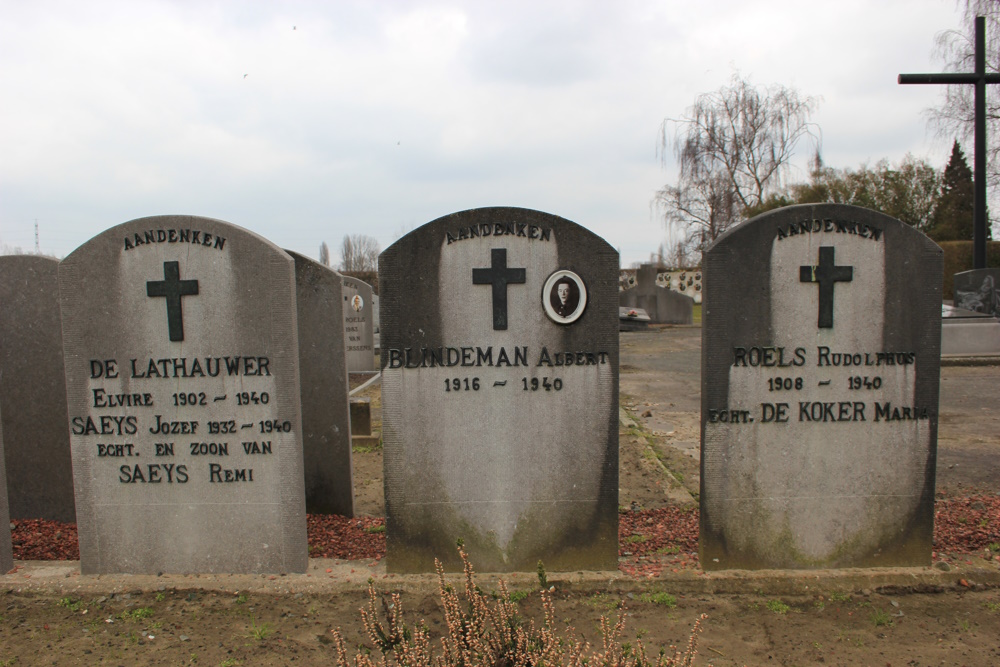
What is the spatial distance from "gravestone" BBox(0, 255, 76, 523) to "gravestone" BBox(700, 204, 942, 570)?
447cm

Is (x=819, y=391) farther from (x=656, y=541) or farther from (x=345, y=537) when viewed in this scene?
(x=345, y=537)

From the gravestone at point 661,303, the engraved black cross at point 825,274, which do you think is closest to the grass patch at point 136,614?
the engraved black cross at point 825,274

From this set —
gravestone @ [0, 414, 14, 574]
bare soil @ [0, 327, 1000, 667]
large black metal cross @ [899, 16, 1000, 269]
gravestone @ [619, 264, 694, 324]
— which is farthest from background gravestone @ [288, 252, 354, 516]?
gravestone @ [619, 264, 694, 324]

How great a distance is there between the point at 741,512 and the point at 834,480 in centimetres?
58

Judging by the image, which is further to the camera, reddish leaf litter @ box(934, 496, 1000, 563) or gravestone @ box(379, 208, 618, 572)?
reddish leaf litter @ box(934, 496, 1000, 563)

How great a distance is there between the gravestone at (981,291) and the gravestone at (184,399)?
50.1 feet

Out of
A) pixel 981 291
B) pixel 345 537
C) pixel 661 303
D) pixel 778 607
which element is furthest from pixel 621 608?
pixel 661 303

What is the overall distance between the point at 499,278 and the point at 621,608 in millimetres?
1857

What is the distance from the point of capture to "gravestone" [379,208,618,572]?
3740 mm

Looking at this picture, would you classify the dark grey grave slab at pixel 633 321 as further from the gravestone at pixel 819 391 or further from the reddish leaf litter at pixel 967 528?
the gravestone at pixel 819 391

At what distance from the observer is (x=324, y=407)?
500 cm

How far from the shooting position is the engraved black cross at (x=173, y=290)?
373 centimetres

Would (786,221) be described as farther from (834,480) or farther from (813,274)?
(834,480)

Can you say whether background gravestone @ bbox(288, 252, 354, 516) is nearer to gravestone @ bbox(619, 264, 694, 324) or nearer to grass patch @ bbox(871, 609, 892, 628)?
grass patch @ bbox(871, 609, 892, 628)
